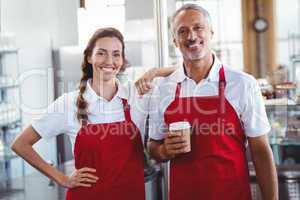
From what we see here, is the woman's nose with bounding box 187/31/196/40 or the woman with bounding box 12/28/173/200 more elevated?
the woman's nose with bounding box 187/31/196/40

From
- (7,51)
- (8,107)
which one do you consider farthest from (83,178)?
(7,51)

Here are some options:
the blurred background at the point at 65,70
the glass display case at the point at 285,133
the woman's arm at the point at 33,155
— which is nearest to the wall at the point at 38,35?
the blurred background at the point at 65,70

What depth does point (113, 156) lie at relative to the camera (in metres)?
1.65

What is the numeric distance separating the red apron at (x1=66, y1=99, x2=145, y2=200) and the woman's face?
122mm

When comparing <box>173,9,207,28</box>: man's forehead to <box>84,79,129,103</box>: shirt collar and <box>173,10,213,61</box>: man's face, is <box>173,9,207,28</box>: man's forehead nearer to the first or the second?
<box>173,10,213,61</box>: man's face

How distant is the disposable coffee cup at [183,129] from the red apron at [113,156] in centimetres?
24

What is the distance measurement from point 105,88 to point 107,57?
0.41 ft

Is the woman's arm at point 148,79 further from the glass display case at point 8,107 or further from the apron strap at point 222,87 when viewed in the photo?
the glass display case at point 8,107

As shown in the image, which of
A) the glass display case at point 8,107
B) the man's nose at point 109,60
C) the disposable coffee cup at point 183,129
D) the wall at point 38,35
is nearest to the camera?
the disposable coffee cup at point 183,129

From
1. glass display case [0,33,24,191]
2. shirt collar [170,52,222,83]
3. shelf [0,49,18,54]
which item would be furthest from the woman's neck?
shelf [0,49,18,54]

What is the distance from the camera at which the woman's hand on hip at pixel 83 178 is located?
5.48 ft

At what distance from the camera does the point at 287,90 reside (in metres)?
2.25

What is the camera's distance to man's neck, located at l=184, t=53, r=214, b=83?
1557 millimetres

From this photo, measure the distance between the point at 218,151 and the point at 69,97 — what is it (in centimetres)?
58
